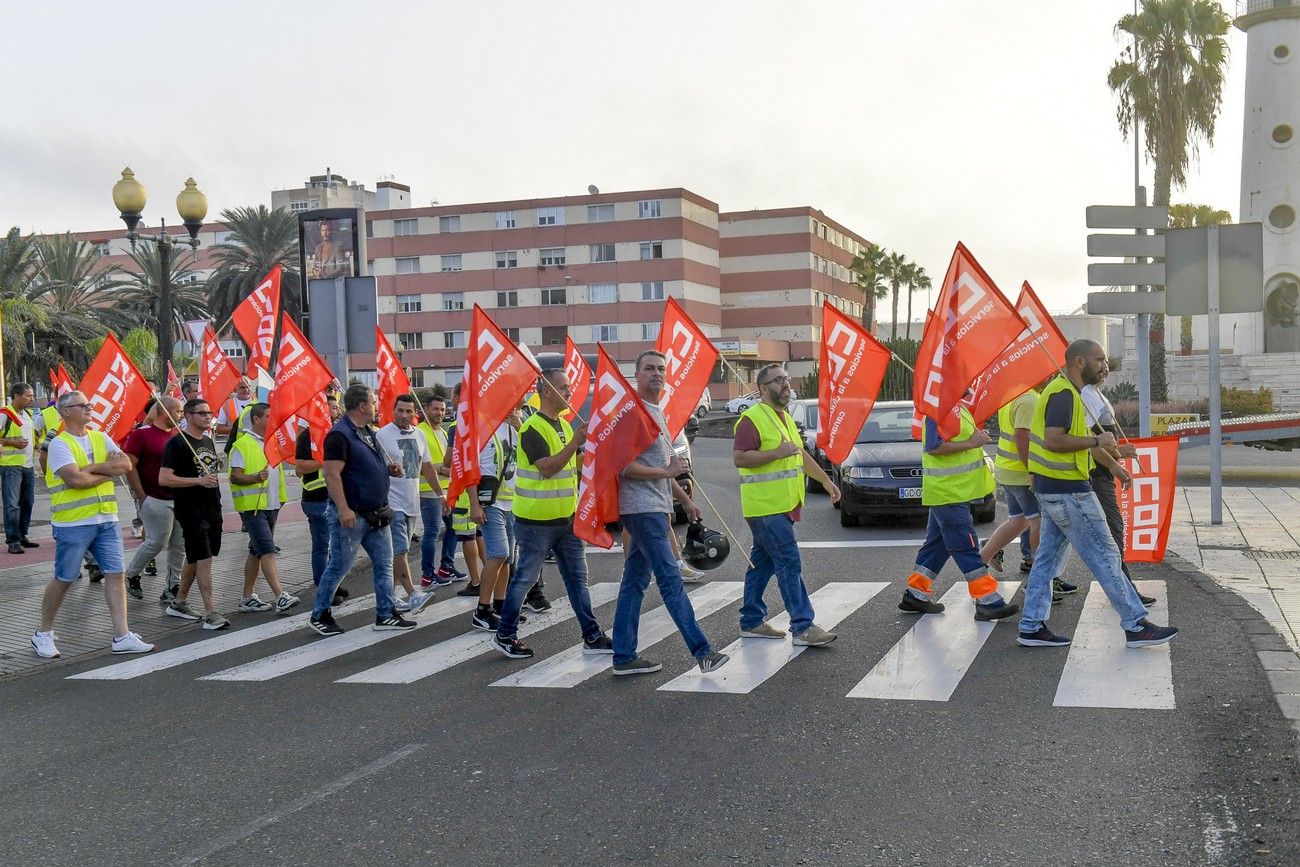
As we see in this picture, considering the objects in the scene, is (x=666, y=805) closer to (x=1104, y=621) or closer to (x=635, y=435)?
(x=635, y=435)

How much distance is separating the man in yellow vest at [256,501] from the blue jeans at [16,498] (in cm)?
507

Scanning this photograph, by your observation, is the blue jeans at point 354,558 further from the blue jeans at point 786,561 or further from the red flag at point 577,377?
the red flag at point 577,377

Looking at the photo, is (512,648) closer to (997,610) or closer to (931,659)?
(931,659)

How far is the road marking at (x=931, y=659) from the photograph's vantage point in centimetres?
651

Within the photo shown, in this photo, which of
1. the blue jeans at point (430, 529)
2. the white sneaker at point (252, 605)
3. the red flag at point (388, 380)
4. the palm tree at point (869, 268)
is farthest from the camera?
the palm tree at point (869, 268)

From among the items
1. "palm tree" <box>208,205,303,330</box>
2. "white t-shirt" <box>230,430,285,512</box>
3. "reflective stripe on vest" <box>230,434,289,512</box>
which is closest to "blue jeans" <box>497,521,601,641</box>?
"reflective stripe on vest" <box>230,434,289,512</box>

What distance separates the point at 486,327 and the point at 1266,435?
14791mm

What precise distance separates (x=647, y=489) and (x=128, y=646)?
4095 millimetres

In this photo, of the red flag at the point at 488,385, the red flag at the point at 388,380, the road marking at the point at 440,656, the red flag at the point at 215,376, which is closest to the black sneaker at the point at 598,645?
the road marking at the point at 440,656

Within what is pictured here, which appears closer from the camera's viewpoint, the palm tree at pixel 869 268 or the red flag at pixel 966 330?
the red flag at pixel 966 330

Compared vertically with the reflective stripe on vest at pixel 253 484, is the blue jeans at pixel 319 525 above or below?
below

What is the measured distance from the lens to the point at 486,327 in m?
9.02

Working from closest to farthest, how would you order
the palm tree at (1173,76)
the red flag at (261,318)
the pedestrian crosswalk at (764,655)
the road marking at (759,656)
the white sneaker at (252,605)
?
the pedestrian crosswalk at (764,655) < the road marking at (759,656) < the white sneaker at (252,605) < the red flag at (261,318) < the palm tree at (1173,76)

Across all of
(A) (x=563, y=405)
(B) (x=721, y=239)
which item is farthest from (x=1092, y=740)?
(B) (x=721, y=239)
